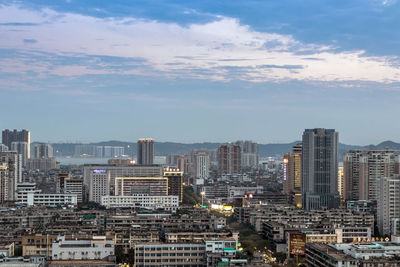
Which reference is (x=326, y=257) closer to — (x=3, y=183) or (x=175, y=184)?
(x=3, y=183)

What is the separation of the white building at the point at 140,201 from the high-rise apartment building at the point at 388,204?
14.0 metres

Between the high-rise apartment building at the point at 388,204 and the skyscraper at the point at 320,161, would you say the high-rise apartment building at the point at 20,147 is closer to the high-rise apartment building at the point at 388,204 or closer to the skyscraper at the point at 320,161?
the skyscraper at the point at 320,161

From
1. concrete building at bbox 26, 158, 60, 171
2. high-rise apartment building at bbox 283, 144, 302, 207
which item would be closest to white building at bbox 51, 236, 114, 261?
high-rise apartment building at bbox 283, 144, 302, 207

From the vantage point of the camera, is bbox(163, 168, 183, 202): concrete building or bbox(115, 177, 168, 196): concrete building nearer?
bbox(115, 177, 168, 196): concrete building

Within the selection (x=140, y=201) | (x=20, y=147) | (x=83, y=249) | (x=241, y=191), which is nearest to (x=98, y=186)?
(x=140, y=201)

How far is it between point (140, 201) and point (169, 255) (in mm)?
22468

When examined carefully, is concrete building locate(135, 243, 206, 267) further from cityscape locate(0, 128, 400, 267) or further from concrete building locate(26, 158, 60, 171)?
concrete building locate(26, 158, 60, 171)

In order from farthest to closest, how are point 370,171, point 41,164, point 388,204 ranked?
point 41,164 < point 370,171 < point 388,204

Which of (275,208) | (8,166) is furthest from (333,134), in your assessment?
(8,166)

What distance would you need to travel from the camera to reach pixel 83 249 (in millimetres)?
21391

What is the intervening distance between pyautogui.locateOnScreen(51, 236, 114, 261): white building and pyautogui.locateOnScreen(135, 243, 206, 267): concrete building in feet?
3.02

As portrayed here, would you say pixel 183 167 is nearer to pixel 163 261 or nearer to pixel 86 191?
pixel 86 191

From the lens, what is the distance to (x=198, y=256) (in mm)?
21891

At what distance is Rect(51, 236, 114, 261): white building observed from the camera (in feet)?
69.7
